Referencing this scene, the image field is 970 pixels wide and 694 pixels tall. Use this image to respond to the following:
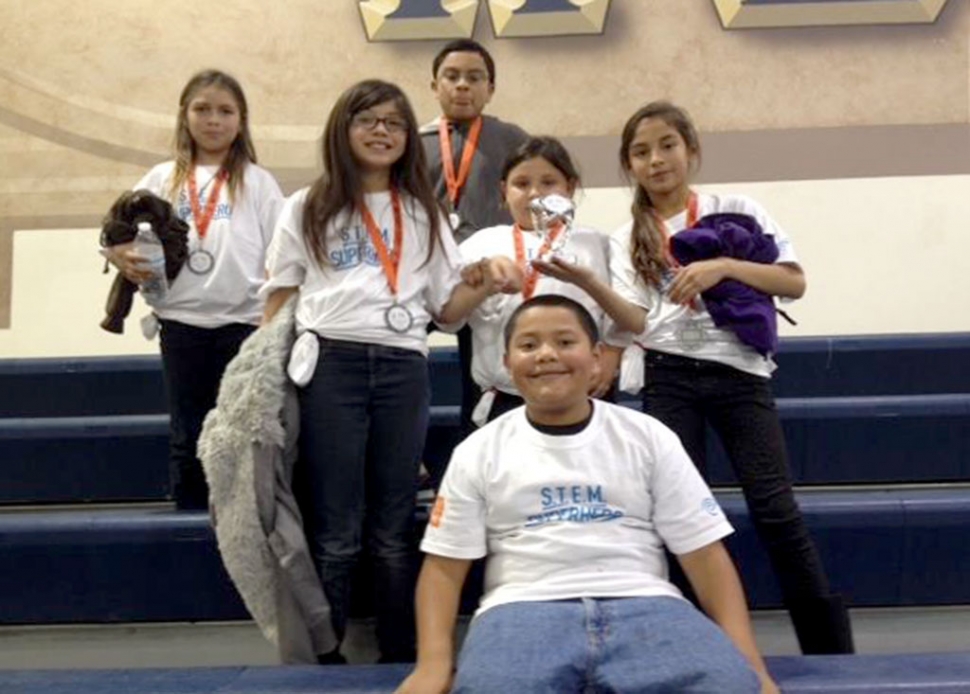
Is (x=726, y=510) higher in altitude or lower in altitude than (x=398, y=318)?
lower

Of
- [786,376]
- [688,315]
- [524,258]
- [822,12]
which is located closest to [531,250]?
[524,258]

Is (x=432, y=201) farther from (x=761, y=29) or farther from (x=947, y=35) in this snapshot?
(x=947, y=35)

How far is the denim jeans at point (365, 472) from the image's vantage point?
2074 mm

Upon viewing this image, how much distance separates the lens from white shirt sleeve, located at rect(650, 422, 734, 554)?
1.81 m

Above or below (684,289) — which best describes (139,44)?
above

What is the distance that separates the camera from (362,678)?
73.4 inches

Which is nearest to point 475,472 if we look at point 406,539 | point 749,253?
point 406,539

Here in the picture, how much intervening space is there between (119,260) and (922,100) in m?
3.11

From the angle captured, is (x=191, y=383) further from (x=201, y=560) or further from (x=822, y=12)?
(x=822, y=12)

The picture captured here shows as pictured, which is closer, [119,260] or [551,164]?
[551,164]

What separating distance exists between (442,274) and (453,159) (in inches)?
28.0

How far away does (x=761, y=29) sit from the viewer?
4398 millimetres

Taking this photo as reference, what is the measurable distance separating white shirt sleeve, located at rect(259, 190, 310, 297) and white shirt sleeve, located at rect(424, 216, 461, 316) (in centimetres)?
24

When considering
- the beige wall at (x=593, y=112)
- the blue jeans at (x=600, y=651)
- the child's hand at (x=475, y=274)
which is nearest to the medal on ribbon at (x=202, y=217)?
the child's hand at (x=475, y=274)
